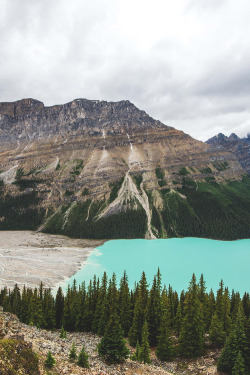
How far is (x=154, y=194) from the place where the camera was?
199m

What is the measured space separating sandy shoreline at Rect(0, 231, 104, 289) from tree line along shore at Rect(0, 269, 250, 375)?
26.4 metres

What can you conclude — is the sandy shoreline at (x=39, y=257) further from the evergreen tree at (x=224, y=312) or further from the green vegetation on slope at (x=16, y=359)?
the green vegetation on slope at (x=16, y=359)

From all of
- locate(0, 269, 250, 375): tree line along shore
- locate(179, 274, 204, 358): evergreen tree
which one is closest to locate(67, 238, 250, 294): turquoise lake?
locate(0, 269, 250, 375): tree line along shore

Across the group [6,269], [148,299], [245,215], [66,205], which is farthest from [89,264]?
[245,215]

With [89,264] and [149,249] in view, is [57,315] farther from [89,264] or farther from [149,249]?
[149,249]

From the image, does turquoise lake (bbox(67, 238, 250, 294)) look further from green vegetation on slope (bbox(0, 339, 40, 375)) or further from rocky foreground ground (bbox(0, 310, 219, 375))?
green vegetation on slope (bbox(0, 339, 40, 375))

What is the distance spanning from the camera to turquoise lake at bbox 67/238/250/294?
89938mm

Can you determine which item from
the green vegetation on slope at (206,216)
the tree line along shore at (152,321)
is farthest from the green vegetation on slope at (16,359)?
the green vegetation on slope at (206,216)

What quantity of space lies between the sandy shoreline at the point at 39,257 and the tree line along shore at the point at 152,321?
86.7ft

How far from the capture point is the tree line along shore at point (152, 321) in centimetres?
3212

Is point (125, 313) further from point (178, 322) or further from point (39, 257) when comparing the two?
point (39, 257)

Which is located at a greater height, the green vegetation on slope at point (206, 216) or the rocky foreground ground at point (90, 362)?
the green vegetation on slope at point (206, 216)

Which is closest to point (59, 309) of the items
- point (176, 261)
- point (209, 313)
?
point (209, 313)

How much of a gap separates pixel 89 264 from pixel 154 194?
10071 cm
